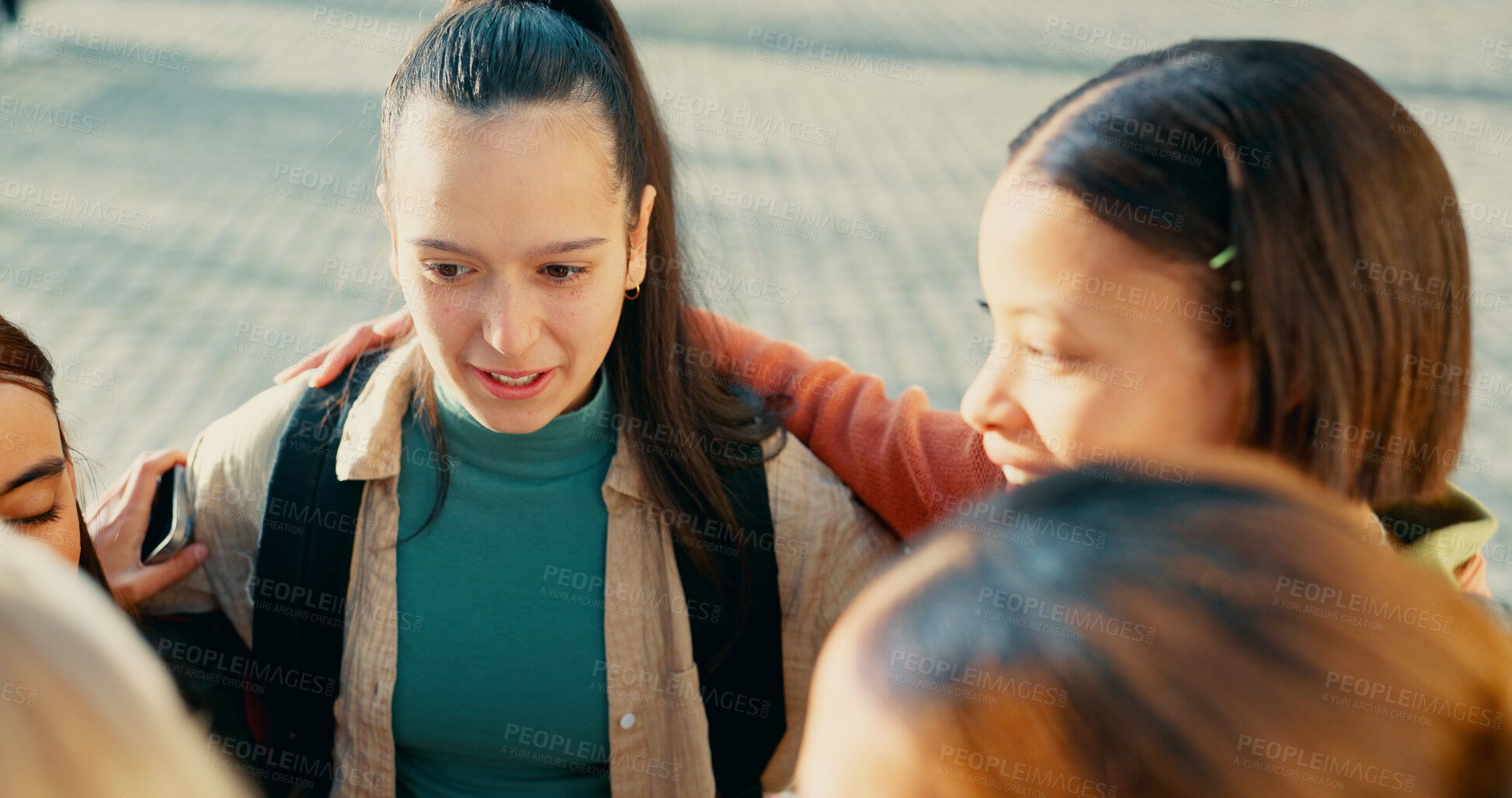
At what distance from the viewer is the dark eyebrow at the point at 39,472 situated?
1.67 meters

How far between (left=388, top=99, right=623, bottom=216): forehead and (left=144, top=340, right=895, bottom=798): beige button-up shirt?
516mm

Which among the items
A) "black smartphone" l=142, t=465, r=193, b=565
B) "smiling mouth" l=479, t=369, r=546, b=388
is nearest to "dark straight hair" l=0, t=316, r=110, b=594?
Result: "black smartphone" l=142, t=465, r=193, b=565

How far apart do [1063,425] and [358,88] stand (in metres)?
8.05

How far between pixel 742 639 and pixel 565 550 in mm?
375

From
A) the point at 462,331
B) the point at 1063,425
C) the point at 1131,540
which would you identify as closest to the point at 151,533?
the point at 462,331

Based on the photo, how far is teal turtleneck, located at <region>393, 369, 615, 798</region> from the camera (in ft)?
6.87

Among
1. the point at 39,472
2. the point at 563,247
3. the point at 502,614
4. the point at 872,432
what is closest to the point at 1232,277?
the point at 872,432

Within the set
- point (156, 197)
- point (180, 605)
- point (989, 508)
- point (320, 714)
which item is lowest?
point (156, 197)

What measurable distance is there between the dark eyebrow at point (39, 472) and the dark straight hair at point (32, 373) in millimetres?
78

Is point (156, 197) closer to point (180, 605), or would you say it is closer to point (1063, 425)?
point (180, 605)

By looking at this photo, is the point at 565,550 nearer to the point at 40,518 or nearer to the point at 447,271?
the point at 447,271

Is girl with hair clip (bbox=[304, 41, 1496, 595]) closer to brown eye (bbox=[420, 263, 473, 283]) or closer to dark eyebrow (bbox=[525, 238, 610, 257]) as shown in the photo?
dark eyebrow (bbox=[525, 238, 610, 257])

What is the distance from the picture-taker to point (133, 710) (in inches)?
34.4

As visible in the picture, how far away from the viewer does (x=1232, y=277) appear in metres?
1.47
